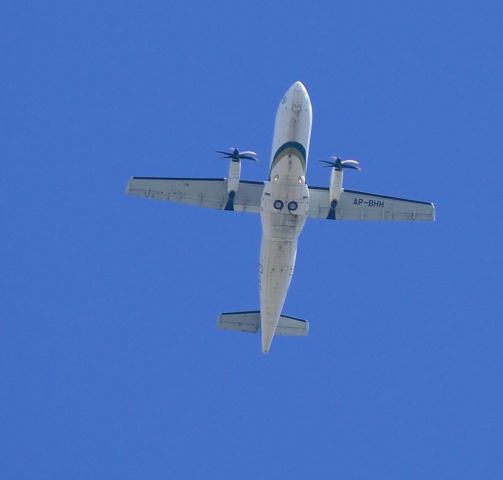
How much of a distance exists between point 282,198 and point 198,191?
4.98 m

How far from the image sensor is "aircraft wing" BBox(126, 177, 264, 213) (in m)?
43.0

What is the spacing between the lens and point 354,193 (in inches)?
1713

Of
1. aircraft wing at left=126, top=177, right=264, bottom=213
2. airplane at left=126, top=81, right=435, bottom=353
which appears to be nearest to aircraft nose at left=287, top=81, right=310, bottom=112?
airplane at left=126, top=81, right=435, bottom=353

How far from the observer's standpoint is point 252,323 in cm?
4606

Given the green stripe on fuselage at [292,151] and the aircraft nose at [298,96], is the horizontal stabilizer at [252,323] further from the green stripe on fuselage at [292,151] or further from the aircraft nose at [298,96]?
the aircraft nose at [298,96]

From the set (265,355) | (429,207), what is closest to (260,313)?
(265,355)

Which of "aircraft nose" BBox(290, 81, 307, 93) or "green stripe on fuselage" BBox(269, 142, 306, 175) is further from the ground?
"aircraft nose" BBox(290, 81, 307, 93)

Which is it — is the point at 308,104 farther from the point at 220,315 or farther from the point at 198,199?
the point at 220,315

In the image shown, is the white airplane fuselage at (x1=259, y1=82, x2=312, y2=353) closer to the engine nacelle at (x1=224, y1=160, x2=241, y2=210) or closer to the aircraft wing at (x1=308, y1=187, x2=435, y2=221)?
the engine nacelle at (x1=224, y1=160, x2=241, y2=210)

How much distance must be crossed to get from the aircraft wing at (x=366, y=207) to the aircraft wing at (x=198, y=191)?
239cm

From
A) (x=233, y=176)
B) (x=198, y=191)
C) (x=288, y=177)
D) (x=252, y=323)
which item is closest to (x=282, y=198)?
(x=288, y=177)

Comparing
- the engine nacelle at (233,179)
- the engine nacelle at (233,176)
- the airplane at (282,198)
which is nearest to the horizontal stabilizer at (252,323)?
the airplane at (282,198)

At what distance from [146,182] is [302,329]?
9429 mm

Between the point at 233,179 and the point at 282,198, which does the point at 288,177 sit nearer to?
the point at 282,198
